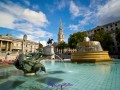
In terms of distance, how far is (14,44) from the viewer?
243 feet

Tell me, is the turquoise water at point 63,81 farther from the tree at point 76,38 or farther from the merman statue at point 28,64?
the tree at point 76,38

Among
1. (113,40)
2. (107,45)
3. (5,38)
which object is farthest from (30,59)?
(113,40)

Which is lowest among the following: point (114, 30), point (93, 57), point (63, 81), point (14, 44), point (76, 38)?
point (63, 81)

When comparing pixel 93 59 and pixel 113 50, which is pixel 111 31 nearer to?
pixel 113 50

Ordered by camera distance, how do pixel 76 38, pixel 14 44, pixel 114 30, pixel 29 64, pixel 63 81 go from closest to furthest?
pixel 63 81
pixel 29 64
pixel 76 38
pixel 114 30
pixel 14 44

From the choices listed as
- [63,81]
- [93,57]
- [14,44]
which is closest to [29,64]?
[63,81]

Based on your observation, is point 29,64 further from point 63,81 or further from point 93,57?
point 93,57

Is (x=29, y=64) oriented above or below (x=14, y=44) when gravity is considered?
below

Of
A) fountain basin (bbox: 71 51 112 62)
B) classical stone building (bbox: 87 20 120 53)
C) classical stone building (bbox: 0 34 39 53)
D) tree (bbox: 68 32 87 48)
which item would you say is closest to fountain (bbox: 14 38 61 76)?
fountain basin (bbox: 71 51 112 62)

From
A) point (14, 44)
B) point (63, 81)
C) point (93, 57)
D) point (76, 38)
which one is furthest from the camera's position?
point (14, 44)

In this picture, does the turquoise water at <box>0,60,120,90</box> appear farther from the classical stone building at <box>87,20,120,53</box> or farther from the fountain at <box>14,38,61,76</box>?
the classical stone building at <box>87,20,120,53</box>

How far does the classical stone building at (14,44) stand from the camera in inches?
2509

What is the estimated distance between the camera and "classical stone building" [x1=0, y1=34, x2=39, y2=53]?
63734mm

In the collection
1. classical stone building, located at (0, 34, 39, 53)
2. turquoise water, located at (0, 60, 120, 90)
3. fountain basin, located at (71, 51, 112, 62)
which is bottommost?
turquoise water, located at (0, 60, 120, 90)
